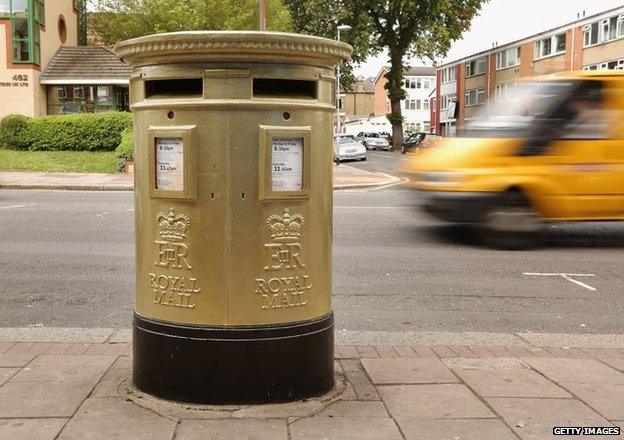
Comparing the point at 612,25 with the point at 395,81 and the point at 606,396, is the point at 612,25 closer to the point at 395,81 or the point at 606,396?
the point at 395,81

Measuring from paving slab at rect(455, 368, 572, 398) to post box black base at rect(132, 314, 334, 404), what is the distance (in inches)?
37.7

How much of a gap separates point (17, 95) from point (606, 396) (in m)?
31.7

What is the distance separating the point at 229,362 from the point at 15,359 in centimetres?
164

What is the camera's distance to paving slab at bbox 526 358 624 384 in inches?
163

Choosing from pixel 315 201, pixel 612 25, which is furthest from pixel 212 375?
pixel 612 25

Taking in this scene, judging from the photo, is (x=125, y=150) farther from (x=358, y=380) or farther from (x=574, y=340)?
(x=358, y=380)

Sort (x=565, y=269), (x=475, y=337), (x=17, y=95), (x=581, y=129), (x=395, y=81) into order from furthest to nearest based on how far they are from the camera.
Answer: (x=395, y=81) < (x=17, y=95) < (x=581, y=129) < (x=565, y=269) < (x=475, y=337)

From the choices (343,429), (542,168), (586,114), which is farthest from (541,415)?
(586,114)

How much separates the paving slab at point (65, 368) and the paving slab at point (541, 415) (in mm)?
2181

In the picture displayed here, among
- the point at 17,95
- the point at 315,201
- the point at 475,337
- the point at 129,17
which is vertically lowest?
the point at 475,337

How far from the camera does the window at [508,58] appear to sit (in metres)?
58.8

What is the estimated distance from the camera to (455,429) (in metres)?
3.36

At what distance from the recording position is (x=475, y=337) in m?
5.41

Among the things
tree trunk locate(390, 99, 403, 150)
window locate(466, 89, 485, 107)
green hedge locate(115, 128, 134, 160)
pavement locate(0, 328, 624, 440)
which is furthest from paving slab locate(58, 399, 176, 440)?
window locate(466, 89, 485, 107)
